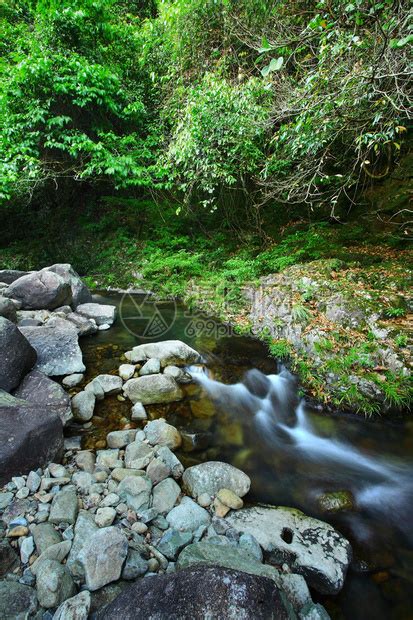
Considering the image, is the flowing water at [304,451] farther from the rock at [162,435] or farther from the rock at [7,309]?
the rock at [7,309]

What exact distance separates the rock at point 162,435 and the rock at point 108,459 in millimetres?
401

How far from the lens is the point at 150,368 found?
455 centimetres

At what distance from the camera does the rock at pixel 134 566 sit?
183 centimetres

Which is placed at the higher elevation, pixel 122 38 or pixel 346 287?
pixel 122 38

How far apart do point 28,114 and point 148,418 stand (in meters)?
8.51

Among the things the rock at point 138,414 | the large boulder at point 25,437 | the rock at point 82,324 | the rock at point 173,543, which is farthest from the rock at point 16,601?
the rock at point 82,324

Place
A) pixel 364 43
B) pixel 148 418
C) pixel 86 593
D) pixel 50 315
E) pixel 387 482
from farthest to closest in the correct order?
pixel 50 315
pixel 148 418
pixel 364 43
pixel 387 482
pixel 86 593

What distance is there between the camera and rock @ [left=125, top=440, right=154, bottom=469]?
2817 millimetres

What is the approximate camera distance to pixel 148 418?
3648 mm

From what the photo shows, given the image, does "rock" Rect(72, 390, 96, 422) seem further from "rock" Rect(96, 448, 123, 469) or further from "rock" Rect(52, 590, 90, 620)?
"rock" Rect(52, 590, 90, 620)

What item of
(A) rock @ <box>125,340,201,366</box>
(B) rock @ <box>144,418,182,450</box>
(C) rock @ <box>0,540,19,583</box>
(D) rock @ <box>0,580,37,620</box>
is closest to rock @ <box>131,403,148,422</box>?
(B) rock @ <box>144,418,182,450</box>

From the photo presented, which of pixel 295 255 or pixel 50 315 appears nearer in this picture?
pixel 50 315

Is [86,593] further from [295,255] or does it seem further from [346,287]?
[295,255]

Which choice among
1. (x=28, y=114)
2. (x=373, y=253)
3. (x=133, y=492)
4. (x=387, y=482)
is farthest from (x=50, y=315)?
(x=373, y=253)
